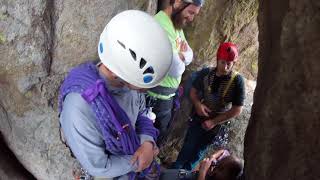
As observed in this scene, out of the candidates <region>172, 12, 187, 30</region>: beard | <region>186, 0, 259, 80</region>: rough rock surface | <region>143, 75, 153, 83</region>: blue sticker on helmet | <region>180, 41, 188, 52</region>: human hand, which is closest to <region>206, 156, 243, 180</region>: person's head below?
<region>143, 75, 153, 83</region>: blue sticker on helmet

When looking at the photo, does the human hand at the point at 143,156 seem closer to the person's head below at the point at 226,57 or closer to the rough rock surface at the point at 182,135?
the person's head below at the point at 226,57

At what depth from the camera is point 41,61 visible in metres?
4.53

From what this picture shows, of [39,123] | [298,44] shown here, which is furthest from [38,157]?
[298,44]

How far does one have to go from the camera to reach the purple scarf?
242 cm

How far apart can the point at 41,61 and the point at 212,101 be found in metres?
2.07

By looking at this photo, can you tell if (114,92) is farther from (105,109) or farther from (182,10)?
(182,10)

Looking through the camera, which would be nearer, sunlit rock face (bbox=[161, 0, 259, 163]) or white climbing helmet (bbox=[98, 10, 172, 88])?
white climbing helmet (bbox=[98, 10, 172, 88])

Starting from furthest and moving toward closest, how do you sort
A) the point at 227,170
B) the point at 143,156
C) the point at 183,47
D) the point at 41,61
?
the point at 41,61
the point at 183,47
the point at 227,170
the point at 143,156

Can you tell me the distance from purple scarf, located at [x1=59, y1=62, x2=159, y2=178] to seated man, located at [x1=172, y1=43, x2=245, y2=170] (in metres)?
1.75

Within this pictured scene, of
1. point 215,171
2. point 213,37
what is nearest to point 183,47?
point 213,37

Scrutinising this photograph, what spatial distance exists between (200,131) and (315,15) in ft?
8.23

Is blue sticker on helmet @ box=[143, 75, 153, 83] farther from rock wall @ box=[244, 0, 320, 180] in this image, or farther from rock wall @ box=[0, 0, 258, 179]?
rock wall @ box=[0, 0, 258, 179]

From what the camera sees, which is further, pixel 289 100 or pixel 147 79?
pixel 147 79

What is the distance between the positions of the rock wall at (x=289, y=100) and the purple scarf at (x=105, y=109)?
2.98 ft
